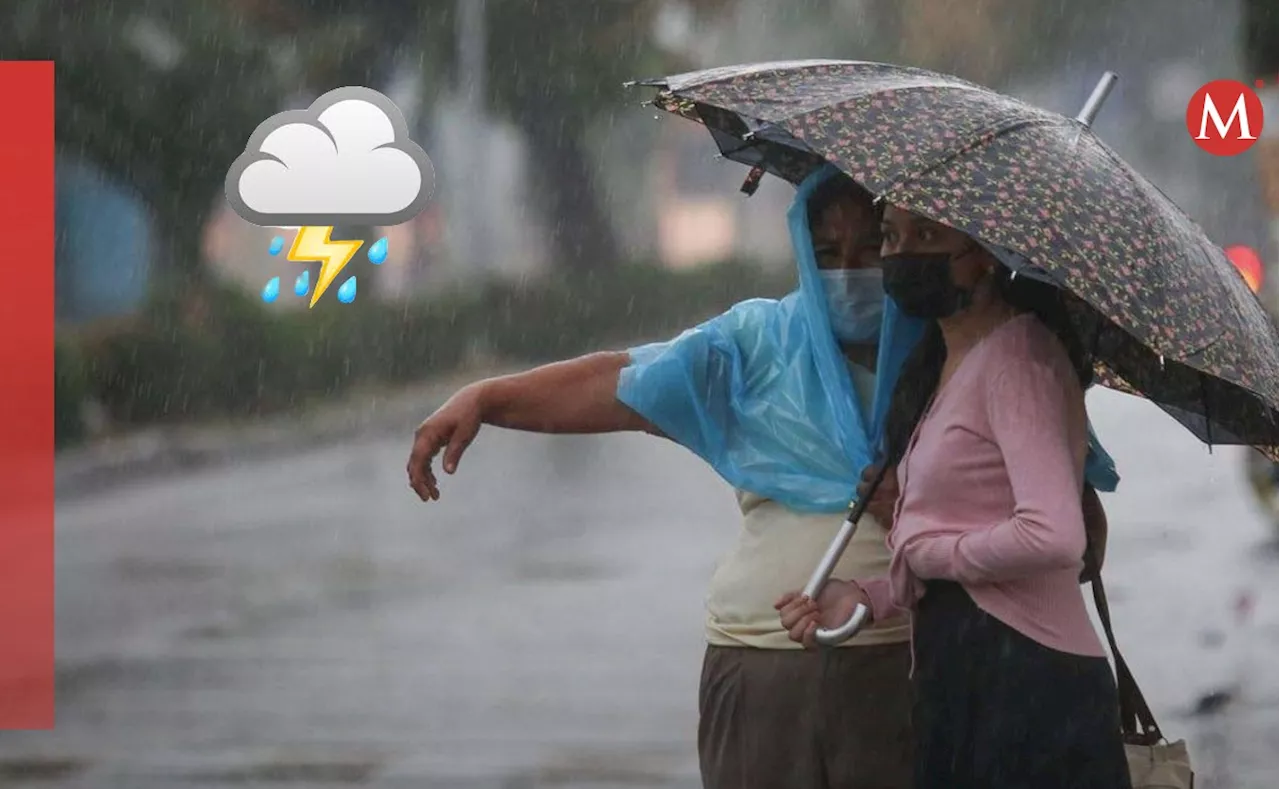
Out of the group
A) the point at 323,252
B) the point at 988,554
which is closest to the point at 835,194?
the point at 988,554

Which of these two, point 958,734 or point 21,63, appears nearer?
point 958,734

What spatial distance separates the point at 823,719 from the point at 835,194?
2.36 feet

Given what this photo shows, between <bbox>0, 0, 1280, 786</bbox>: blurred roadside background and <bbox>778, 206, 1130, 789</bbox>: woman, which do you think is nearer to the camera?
<bbox>778, 206, 1130, 789</bbox>: woman

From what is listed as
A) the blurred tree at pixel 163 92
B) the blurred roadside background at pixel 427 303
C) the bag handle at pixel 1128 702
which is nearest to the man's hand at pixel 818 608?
the bag handle at pixel 1128 702

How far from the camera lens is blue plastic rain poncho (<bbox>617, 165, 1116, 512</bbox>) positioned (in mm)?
3045

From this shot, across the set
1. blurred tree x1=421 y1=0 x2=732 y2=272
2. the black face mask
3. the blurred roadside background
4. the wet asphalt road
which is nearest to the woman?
the black face mask

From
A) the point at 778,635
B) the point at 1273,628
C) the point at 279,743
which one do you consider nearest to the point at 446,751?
the point at 279,743

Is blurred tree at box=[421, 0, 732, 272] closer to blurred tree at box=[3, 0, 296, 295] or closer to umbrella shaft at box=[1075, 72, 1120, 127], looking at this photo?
blurred tree at box=[3, 0, 296, 295]

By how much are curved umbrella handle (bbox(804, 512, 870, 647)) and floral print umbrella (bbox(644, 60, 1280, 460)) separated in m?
0.41

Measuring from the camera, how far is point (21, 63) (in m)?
5.42

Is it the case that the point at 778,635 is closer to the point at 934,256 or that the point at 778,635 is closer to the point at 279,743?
the point at 934,256

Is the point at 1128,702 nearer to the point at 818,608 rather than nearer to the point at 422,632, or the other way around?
the point at 818,608

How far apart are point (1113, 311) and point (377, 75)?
3287mm

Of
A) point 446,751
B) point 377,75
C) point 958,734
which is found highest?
point 377,75
